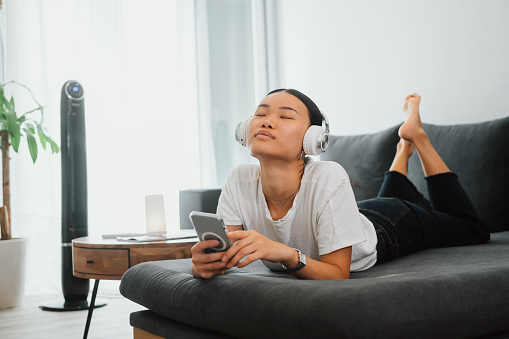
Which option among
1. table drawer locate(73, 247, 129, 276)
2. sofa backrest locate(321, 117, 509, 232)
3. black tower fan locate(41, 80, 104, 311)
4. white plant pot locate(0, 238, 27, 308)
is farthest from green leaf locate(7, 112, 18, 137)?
sofa backrest locate(321, 117, 509, 232)

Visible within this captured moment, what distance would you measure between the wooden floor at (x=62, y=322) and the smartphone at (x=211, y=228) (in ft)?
4.57

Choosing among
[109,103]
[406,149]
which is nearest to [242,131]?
[406,149]

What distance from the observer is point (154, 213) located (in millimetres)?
2072

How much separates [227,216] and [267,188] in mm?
138

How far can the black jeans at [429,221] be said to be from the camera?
1.67 meters

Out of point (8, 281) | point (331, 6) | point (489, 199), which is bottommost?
point (8, 281)

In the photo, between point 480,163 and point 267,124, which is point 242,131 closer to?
point 267,124

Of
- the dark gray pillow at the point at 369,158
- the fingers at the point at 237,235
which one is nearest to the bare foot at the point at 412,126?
the dark gray pillow at the point at 369,158

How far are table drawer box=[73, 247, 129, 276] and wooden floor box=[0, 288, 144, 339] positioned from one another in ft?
1.85

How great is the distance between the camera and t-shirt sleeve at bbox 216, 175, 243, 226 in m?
1.37

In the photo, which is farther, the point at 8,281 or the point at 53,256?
the point at 53,256

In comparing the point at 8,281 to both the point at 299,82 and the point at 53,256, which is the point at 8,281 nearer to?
the point at 53,256

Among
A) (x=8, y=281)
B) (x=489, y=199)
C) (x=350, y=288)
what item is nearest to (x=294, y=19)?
(x=489, y=199)

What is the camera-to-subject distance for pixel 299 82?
395 centimetres
